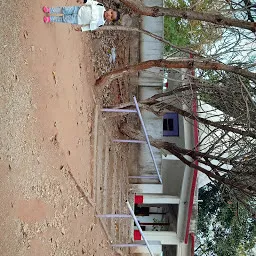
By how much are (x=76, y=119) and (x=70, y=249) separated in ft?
8.17

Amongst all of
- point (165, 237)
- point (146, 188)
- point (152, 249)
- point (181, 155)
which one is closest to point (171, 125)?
point (146, 188)

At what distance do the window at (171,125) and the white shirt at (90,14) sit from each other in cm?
763

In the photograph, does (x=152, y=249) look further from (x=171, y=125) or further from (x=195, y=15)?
(x=195, y=15)

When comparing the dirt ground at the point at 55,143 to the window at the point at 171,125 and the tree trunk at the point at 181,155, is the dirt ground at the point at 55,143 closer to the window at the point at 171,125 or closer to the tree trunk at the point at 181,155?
the tree trunk at the point at 181,155

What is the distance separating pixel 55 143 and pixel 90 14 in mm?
2234

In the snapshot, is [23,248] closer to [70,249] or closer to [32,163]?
[32,163]

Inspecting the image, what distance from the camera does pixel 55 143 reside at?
27.5ft

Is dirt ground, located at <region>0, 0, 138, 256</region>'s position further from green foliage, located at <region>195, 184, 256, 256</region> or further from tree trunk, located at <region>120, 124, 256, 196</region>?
green foliage, located at <region>195, 184, 256, 256</region>

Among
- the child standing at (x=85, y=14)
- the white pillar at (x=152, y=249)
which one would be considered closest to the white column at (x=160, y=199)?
the white pillar at (x=152, y=249)

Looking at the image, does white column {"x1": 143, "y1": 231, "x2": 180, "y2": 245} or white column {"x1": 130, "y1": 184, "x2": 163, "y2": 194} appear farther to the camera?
white column {"x1": 143, "y1": 231, "x2": 180, "y2": 245}

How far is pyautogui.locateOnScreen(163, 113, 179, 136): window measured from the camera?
15148 mm

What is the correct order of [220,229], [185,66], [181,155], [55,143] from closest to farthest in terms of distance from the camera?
[55,143] < [185,66] < [181,155] < [220,229]

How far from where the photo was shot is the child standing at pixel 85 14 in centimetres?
783

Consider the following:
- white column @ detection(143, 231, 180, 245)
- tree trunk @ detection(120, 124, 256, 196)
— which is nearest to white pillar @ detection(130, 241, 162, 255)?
white column @ detection(143, 231, 180, 245)
